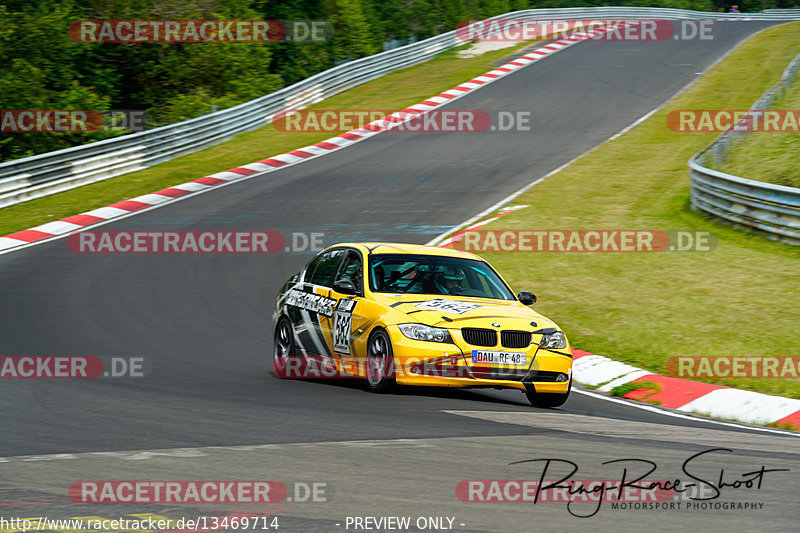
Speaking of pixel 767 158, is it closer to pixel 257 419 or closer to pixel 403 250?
pixel 403 250

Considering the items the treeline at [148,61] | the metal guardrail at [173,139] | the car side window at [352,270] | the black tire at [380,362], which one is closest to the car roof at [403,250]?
the car side window at [352,270]

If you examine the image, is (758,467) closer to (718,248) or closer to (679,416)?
(679,416)

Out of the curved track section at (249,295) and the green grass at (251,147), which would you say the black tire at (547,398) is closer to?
the curved track section at (249,295)

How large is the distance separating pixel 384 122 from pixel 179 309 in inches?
780

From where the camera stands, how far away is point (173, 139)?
97.7ft

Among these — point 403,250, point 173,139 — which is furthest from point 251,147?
point 403,250

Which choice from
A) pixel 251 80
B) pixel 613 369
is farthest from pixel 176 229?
pixel 251 80

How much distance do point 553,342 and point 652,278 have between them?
6298 millimetres

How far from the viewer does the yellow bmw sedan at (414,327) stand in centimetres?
940

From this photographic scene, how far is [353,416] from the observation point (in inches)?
326

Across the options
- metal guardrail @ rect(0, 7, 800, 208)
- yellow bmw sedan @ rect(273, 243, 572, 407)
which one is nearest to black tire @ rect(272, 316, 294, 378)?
yellow bmw sedan @ rect(273, 243, 572, 407)

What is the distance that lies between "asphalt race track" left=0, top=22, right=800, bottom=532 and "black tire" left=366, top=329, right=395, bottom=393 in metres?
0.16

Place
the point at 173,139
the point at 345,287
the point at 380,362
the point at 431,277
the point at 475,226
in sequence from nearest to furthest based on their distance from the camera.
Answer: the point at 380,362 → the point at 345,287 → the point at 431,277 → the point at 475,226 → the point at 173,139

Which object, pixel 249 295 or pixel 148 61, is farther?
pixel 148 61
